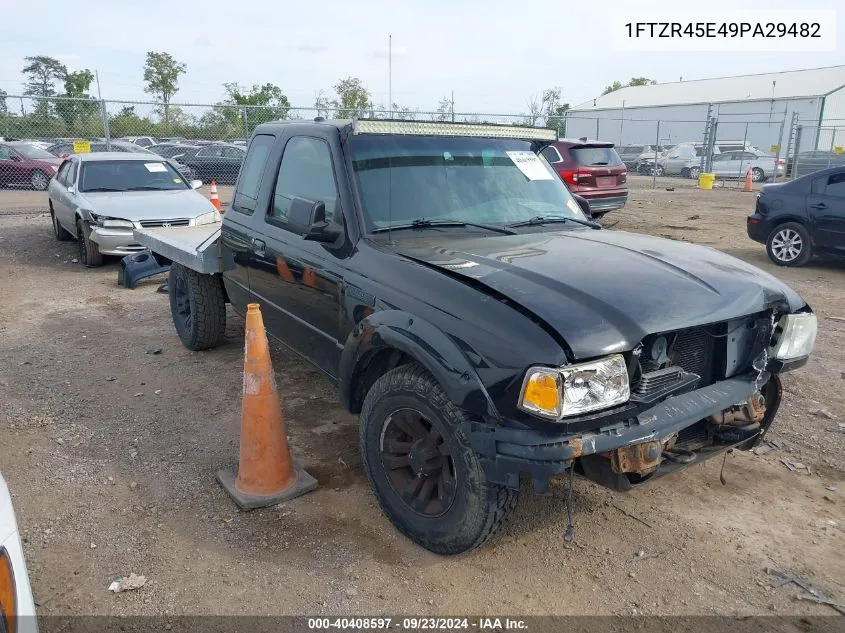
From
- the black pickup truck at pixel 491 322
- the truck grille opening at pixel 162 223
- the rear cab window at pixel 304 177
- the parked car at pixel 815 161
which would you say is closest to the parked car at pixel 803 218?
the black pickup truck at pixel 491 322

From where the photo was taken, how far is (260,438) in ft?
11.0

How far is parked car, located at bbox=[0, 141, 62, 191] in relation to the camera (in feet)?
61.5

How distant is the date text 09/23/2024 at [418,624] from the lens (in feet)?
8.32

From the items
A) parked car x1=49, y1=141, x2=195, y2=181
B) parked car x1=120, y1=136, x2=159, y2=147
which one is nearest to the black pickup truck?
parked car x1=49, y1=141, x2=195, y2=181

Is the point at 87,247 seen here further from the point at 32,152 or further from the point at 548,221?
the point at 32,152

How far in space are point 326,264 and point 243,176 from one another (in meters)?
1.55

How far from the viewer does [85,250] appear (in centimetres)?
907

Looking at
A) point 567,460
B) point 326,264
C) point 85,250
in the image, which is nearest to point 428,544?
point 567,460

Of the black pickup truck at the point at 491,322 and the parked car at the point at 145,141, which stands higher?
the parked car at the point at 145,141

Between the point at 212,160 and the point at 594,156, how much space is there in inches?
520

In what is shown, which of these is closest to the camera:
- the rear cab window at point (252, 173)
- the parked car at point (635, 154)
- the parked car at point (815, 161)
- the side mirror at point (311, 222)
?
the side mirror at point (311, 222)

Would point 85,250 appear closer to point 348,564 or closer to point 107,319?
point 107,319

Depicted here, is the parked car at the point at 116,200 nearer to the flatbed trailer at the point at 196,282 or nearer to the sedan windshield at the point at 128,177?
the sedan windshield at the point at 128,177

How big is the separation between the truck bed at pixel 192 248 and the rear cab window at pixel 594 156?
27.3 feet
